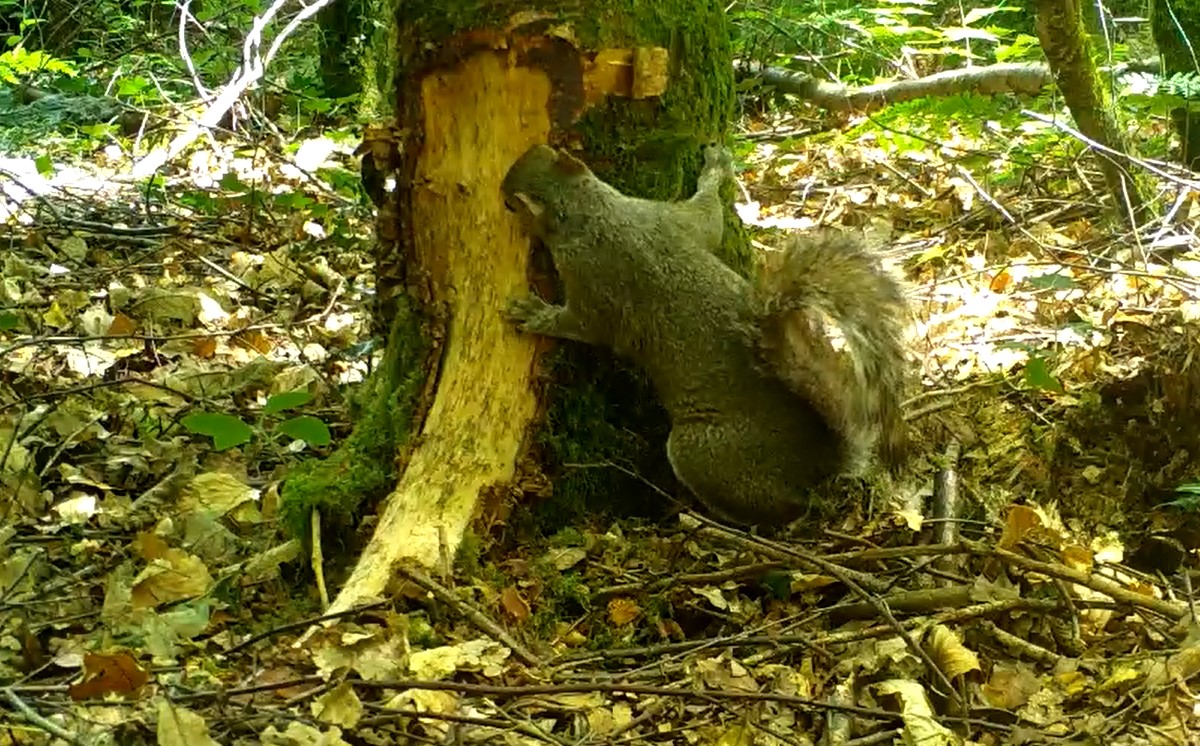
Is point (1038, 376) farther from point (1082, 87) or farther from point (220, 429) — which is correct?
point (220, 429)

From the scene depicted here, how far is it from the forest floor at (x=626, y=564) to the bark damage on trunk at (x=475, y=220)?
26 cm

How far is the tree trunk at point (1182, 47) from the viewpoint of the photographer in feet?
17.5

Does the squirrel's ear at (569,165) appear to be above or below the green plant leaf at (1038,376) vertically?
above

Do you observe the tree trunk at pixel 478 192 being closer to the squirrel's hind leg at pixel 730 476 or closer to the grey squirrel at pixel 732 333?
the grey squirrel at pixel 732 333

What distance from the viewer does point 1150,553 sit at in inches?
140

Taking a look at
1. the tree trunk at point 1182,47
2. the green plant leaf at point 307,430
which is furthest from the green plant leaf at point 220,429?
the tree trunk at point 1182,47

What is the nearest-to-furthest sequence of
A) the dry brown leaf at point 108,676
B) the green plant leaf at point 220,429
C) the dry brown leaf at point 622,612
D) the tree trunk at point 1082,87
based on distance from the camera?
the dry brown leaf at point 108,676, the dry brown leaf at point 622,612, the green plant leaf at point 220,429, the tree trunk at point 1082,87

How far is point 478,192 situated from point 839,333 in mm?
1064

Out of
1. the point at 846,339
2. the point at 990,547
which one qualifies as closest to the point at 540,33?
the point at 846,339

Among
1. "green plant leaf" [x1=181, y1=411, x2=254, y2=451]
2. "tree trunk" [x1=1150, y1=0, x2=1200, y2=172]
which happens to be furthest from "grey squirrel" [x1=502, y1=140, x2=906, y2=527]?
"tree trunk" [x1=1150, y1=0, x2=1200, y2=172]

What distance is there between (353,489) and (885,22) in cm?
565

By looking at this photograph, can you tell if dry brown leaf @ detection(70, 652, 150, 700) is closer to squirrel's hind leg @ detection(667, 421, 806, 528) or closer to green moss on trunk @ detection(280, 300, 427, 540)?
green moss on trunk @ detection(280, 300, 427, 540)

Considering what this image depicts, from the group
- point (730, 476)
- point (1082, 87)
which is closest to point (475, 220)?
point (730, 476)

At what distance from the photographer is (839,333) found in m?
3.38
